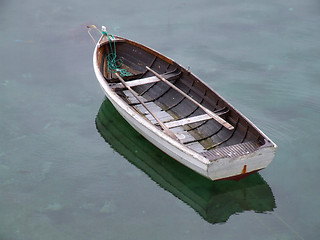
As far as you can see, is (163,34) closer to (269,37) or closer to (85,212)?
(269,37)

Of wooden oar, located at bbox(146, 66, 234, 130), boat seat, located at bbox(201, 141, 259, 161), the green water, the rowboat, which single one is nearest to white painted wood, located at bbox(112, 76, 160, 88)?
the rowboat

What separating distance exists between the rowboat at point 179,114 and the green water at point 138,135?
118 centimetres

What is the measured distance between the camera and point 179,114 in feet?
55.7

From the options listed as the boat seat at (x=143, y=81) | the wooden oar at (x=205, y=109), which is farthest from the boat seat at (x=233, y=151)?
the boat seat at (x=143, y=81)

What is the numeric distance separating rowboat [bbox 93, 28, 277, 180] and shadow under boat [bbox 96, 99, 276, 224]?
2.51 feet

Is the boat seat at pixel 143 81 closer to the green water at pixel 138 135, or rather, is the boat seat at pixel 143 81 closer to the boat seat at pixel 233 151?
the green water at pixel 138 135

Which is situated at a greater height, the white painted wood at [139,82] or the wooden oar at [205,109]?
the wooden oar at [205,109]

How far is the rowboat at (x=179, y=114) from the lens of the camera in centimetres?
1340

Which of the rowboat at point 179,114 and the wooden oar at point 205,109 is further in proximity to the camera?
the wooden oar at point 205,109

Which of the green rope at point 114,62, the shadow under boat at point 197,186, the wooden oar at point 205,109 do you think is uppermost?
the wooden oar at point 205,109

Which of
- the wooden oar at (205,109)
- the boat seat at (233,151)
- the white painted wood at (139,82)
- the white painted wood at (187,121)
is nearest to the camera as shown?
the boat seat at (233,151)

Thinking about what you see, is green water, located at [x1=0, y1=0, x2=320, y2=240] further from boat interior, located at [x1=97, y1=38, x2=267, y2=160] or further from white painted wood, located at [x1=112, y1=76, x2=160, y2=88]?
white painted wood, located at [x1=112, y1=76, x2=160, y2=88]

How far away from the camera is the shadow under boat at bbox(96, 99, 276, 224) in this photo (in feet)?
45.6

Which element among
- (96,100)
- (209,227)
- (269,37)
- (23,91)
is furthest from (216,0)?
(209,227)
